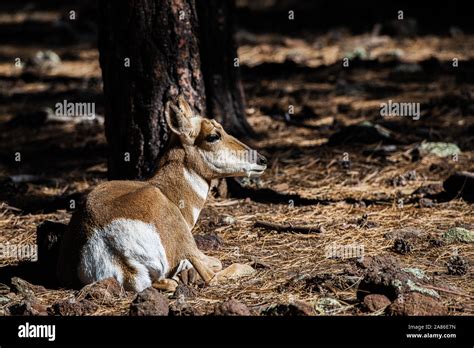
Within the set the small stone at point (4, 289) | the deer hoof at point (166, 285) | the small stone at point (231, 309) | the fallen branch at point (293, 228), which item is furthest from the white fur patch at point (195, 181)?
the small stone at point (4, 289)

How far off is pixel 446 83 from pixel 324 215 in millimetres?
5102

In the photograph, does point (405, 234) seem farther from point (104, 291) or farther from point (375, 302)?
point (104, 291)

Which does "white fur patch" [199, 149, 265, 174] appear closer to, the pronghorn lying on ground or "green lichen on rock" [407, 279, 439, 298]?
the pronghorn lying on ground

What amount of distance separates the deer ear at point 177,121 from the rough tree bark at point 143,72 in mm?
1022

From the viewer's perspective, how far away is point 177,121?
6426 millimetres

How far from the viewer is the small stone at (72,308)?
217 inches

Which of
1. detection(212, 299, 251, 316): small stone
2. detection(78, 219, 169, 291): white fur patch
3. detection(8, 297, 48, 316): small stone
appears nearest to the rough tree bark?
detection(78, 219, 169, 291): white fur patch

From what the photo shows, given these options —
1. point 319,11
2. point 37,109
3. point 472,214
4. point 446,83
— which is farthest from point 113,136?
point 319,11

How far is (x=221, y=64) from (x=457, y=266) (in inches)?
154

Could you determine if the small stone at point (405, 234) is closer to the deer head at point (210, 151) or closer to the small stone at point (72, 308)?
the deer head at point (210, 151)

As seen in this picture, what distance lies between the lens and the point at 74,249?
6.01 m

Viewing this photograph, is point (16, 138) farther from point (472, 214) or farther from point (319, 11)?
point (319, 11)

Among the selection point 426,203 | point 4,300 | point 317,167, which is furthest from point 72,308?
point 317,167

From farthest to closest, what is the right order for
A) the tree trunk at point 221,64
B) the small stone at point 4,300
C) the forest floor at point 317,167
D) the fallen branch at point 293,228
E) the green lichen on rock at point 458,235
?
the tree trunk at point 221,64, the fallen branch at point 293,228, the green lichen on rock at point 458,235, the forest floor at point 317,167, the small stone at point 4,300
